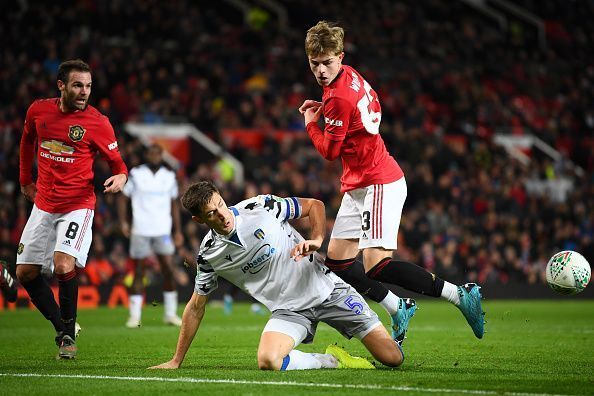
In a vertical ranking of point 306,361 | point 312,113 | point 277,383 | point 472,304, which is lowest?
point 306,361

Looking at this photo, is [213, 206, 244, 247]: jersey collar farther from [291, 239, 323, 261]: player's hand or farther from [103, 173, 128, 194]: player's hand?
[103, 173, 128, 194]: player's hand

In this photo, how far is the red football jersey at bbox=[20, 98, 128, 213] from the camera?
8.62m

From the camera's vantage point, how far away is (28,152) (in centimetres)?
890

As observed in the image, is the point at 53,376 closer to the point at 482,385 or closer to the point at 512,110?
the point at 482,385

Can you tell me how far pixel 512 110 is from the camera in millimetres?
28797

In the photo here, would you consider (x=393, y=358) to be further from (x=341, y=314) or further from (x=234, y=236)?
(x=234, y=236)

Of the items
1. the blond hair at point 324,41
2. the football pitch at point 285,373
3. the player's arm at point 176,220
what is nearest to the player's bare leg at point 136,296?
the football pitch at point 285,373

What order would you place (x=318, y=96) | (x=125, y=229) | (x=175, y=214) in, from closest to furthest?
(x=125, y=229)
(x=175, y=214)
(x=318, y=96)

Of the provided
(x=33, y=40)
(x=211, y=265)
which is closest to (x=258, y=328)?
(x=211, y=265)

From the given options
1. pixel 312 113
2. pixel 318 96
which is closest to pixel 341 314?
pixel 312 113

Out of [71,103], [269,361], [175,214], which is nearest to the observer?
[269,361]

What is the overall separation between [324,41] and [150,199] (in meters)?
6.44

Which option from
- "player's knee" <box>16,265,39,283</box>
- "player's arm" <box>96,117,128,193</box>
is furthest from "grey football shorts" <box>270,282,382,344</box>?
"player's knee" <box>16,265,39,283</box>

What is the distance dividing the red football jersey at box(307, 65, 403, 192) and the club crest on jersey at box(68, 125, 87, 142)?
2.03m
